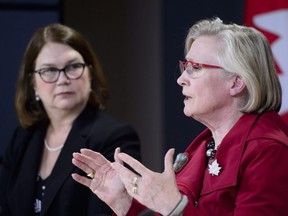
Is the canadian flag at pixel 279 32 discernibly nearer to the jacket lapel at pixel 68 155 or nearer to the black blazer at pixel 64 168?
the black blazer at pixel 64 168

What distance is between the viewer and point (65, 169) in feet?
9.95

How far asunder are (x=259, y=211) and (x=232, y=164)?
0.18 metres

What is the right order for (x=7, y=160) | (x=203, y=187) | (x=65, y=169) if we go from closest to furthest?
(x=203, y=187), (x=65, y=169), (x=7, y=160)

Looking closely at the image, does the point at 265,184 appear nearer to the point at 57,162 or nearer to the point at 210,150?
the point at 210,150

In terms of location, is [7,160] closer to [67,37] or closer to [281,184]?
[67,37]

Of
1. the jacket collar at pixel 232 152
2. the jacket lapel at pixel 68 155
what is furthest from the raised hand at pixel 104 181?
the jacket lapel at pixel 68 155

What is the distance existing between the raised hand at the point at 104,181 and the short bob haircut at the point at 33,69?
0.94 metres

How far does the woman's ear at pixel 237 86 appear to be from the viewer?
7.12ft

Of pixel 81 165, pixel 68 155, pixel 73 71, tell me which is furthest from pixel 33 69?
pixel 81 165

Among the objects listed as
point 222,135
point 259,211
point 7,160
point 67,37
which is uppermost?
point 67,37

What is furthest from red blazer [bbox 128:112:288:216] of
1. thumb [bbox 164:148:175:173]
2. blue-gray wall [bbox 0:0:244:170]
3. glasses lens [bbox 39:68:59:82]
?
blue-gray wall [bbox 0:0:244:170]

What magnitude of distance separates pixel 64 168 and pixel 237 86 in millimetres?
1116

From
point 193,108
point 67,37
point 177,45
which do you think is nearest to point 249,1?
point 177,45

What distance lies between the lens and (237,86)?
7.14 ft
